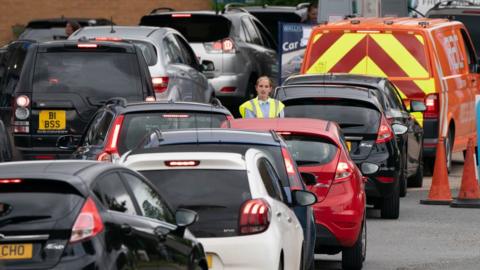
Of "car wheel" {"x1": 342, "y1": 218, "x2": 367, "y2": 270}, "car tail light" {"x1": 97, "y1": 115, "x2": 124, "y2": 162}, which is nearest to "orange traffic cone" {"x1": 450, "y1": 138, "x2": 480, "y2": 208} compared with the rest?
"car wheel" {"x1": 342, "y1": 218, "x2": 367, "y2": 270}

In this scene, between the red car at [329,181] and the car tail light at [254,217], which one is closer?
the car tail light at [254,217]

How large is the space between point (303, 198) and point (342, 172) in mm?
2528

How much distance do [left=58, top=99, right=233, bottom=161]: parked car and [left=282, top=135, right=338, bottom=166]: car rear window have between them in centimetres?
78

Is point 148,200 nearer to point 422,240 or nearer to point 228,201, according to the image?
point 228,201

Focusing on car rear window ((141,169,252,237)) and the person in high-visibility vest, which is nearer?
car rear window ((141,169,252,237))

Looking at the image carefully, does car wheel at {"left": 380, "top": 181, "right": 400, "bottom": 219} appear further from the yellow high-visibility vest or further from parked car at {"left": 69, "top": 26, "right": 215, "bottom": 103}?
parked car at {"left": 69, "top": 26, "right": 215, "bottom": 103}

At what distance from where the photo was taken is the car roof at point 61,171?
830cm

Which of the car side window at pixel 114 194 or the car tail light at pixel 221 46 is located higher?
the car side window at pixel 114 194

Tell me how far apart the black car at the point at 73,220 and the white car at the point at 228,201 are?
0.93m

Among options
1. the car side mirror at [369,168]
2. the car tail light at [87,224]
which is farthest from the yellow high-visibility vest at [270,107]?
the car tail light at [87,224]

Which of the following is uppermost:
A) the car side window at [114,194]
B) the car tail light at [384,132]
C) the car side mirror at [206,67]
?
the car side window at [114,194]

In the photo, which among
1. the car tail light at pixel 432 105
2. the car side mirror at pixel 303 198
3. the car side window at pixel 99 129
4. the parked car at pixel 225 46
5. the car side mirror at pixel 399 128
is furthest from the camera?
the parked car at pixel 225 46

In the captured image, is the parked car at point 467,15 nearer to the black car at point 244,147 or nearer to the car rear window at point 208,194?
the black car at point 244,147

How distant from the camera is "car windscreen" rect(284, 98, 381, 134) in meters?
17.9
